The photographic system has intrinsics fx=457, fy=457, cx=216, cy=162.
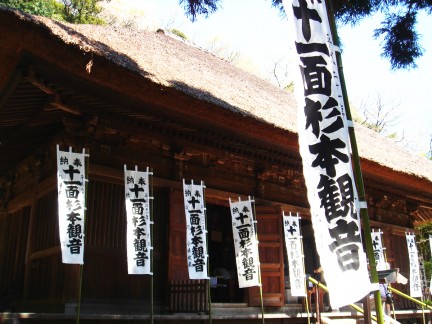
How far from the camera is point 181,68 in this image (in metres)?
7.91

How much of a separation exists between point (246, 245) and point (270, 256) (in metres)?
1.28

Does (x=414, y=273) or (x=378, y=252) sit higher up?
(x=378, y=252)

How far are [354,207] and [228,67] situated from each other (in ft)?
29.7

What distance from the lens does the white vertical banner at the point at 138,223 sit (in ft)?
18.1

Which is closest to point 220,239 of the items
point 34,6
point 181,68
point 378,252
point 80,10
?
point 378,252

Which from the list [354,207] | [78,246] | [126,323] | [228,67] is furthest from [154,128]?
[228,67]

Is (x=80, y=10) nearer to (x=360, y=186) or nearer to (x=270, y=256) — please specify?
(x=270, y=256)

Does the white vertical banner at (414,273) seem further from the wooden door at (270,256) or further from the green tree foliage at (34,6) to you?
the green tree foliage at (34,6)

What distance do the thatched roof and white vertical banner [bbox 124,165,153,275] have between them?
4.27 feet

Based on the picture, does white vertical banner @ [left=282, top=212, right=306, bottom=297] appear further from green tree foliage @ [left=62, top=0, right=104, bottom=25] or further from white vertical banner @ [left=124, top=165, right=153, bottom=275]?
green tree foliage @ [left=62, top=0, right=104, bottom=25]

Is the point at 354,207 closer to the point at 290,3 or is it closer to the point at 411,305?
the point at 290,3

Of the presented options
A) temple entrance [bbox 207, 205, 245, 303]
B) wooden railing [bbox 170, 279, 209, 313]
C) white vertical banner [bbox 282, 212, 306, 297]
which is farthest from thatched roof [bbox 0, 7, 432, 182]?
temple entrance [bbox 207, 205, 245, 303]

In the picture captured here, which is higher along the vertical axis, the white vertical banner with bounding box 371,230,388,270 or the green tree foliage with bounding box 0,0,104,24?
the green tree foliage with bounding box 0,0,104,24

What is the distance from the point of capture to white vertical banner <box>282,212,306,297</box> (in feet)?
23.8
